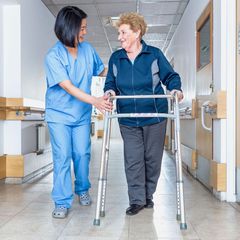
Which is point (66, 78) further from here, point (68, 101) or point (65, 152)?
point (65, 152)

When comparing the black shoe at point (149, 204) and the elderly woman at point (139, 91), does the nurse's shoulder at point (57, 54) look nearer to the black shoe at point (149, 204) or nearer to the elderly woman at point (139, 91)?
the elderly woman at point (139, 91)

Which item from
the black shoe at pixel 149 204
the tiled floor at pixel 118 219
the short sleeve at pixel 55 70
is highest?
the short sleeve at pixel 55 70

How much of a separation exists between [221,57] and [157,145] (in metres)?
0.96

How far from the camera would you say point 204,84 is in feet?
11.7

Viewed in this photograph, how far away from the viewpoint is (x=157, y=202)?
2785 millimetres

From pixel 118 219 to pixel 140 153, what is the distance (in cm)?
50

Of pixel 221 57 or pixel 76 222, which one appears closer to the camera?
pixel 76 222

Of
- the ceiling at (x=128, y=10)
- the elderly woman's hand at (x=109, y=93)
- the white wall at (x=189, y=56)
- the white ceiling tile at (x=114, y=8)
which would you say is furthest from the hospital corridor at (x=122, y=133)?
the white ceiling tile at (x=114, y=8)

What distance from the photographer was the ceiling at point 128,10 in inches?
195

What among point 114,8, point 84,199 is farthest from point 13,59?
point 114,8

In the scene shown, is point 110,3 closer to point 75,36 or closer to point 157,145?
point 75,36

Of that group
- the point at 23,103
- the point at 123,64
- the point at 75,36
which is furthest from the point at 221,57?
the point at 23,103

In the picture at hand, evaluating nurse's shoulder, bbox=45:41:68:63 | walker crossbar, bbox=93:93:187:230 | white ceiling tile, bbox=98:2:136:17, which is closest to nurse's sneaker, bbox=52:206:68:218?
walker crossbar, bbox=93:93:187:230

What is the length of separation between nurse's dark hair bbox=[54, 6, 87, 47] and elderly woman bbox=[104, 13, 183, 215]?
299 mm
